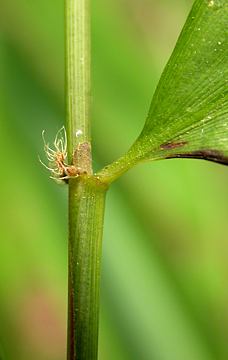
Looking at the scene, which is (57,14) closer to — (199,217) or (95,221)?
(199,217)

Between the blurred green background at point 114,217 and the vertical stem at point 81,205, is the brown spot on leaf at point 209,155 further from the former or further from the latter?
the blurred green background at point 114,217

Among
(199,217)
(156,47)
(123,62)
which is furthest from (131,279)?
(156,47)

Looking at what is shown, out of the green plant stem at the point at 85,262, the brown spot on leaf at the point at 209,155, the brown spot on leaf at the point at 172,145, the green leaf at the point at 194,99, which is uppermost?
the green leaf at the point at 194,99

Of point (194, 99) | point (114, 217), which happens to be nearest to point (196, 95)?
point (194, 99)

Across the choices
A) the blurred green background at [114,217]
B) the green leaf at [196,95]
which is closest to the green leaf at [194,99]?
the green leaf at [196,95]

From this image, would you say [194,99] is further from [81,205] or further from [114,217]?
[114,217]
